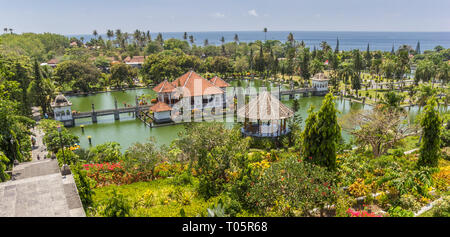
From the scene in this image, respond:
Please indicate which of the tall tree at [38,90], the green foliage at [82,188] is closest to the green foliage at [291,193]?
the green foliage at [82,188]

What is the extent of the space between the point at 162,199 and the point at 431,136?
548 inches

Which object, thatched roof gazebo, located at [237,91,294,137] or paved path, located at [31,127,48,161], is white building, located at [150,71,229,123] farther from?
paved path, located at [31,127,48,161]

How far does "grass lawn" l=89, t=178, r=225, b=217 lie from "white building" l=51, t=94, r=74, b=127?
1934cm

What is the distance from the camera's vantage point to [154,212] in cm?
1162

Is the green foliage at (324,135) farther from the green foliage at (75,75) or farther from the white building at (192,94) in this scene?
the green foliage at (75,75)

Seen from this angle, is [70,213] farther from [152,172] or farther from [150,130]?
[150,130]

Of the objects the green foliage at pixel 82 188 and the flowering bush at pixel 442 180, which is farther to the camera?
the flowering bush at pixel 442 180

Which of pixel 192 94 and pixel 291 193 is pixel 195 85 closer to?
pixel 192 94

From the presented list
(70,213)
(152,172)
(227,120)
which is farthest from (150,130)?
(70,213)

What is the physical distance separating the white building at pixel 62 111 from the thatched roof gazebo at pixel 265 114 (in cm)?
1850

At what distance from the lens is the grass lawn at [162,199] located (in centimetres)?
Result: 1128

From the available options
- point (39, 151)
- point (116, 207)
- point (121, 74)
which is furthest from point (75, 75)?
point (116, 207)

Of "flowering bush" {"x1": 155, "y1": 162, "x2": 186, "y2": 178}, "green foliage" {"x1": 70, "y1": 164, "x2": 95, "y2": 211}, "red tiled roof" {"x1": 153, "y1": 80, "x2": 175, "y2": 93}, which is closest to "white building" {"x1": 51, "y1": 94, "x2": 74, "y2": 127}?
"red tiled roof" {"x1": 153, "y1": 80, "x2": 175, "y2": 93}

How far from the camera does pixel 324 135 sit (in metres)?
14.0
